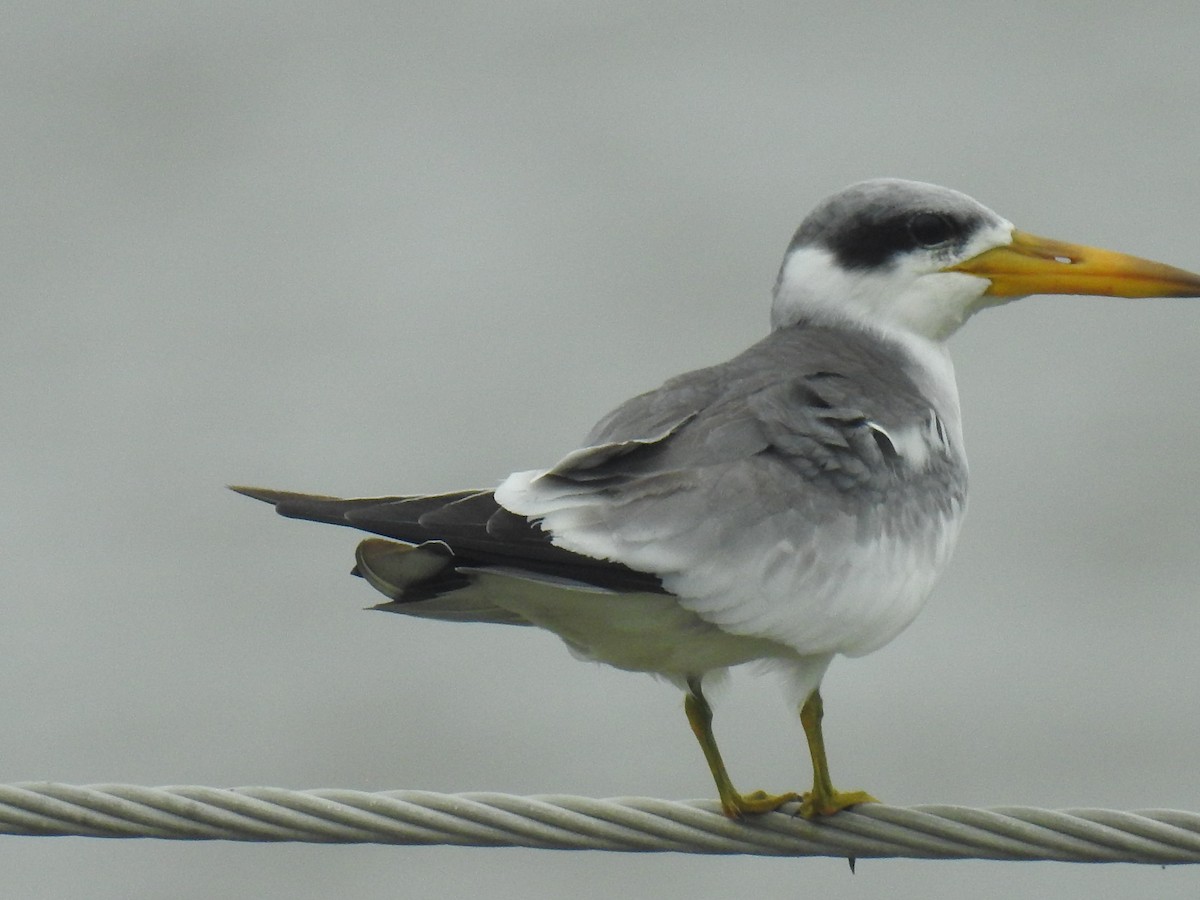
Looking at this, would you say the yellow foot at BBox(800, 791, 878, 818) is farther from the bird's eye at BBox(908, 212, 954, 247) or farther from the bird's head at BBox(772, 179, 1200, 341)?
the bird's eye at BBox(908, 212, 954, 247)

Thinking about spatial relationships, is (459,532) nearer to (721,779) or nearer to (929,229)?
(721,779)

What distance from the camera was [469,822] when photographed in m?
4.52

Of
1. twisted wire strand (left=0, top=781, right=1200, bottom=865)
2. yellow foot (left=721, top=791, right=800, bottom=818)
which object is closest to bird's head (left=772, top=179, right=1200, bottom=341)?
yellow foot (left=721, top=791, right=800, bottom=818)

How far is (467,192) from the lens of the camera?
80.3 ft

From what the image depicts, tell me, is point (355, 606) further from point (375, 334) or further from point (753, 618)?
point (753, 618)

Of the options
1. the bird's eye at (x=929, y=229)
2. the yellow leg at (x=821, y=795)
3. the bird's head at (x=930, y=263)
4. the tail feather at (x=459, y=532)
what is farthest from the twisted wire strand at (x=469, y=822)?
the bird's eye at (x=929, y=229)

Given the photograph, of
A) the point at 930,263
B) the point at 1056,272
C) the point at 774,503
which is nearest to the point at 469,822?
the point at 774,503

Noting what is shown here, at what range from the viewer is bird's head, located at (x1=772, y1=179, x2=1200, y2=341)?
6207 mm

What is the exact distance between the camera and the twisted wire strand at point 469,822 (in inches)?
175

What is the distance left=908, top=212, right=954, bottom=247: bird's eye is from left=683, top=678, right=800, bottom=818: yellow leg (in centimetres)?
161

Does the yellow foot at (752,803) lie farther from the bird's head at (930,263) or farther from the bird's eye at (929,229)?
the bird's eye at (929,229)

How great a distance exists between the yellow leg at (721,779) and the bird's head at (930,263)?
4.40 feet

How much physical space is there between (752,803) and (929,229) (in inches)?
76.2

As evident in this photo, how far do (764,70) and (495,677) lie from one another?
11953 millimetres
